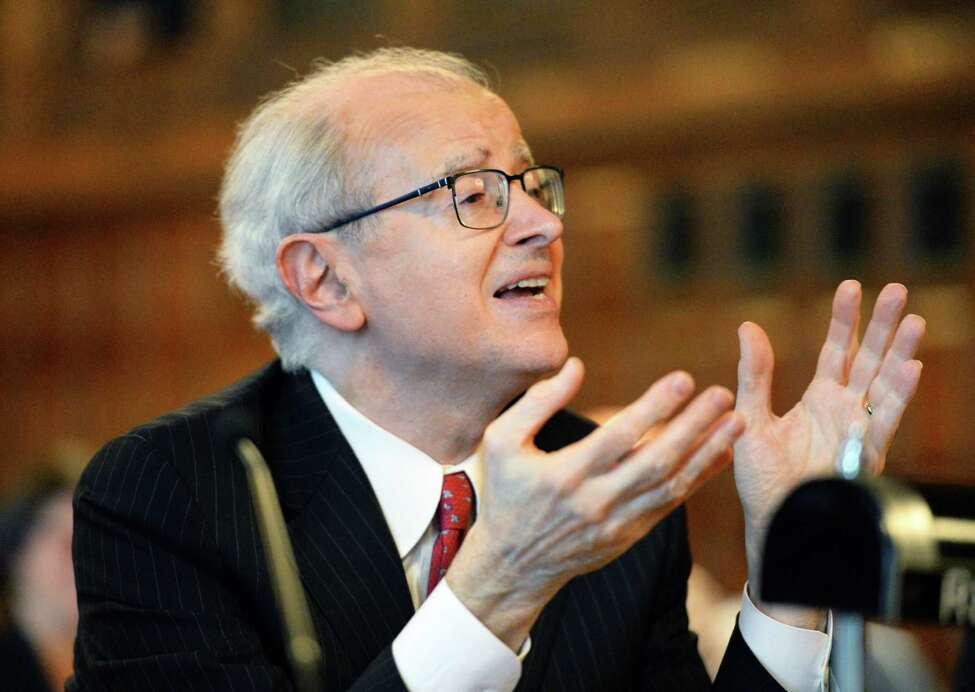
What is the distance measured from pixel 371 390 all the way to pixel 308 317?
0.21 m

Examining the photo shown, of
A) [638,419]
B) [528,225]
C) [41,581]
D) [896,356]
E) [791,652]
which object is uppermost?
[528,225]

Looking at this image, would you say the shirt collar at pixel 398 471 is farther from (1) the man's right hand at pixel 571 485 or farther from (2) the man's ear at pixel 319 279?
(1) the man's right hand at pixel 571 485

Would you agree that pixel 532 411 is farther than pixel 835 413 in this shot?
No

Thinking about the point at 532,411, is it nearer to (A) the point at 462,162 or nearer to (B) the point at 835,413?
(B) the point at 835,413

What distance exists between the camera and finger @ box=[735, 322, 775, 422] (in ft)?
6.00

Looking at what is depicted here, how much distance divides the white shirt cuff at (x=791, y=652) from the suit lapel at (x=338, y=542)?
1.84 ft

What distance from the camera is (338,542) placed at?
2002 millimetres

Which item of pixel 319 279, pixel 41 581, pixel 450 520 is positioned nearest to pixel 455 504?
pixel 450 520

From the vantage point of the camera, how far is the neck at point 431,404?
2191 millimetres

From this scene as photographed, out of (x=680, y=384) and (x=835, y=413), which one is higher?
(x=680, y=384)

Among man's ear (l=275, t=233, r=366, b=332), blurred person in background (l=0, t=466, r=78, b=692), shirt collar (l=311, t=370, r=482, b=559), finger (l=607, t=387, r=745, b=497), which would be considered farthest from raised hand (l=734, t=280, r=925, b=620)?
blurred person in background (l=0, t=466, r=78, b=692)

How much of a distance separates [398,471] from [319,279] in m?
0.41

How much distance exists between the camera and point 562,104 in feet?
23.0

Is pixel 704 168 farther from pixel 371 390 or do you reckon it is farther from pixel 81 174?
pixel 371 390
